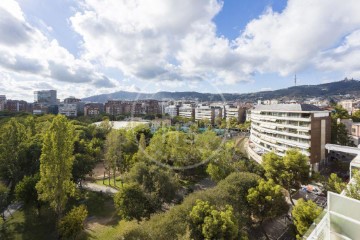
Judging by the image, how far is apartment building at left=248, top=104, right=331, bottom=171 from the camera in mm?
28641

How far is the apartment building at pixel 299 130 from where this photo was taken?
28.6 metres

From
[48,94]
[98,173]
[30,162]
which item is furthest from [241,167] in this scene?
[48,94]

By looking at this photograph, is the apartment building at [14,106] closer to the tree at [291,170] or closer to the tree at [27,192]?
the tree at [27,192]

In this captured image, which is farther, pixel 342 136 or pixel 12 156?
pixel 342 136

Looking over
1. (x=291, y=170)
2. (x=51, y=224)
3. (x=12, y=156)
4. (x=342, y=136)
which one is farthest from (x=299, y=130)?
(x=12, y=156)

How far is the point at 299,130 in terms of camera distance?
2953 centimetres

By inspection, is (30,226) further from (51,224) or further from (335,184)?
(335,184)

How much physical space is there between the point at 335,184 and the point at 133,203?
1469 cm

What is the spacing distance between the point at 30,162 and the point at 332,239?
26973mm

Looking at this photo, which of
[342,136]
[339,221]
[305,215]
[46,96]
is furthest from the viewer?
[46,96]

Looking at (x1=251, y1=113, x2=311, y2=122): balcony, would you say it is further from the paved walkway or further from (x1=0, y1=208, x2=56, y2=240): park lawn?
(x1=0, y1=208, x2=56, y2=240): park lawn

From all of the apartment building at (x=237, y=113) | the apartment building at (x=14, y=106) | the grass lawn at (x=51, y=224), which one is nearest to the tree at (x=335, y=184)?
the grass lawn at (x=51, y=224)

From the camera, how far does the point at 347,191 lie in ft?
40.5

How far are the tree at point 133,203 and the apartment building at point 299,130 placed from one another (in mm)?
22294
